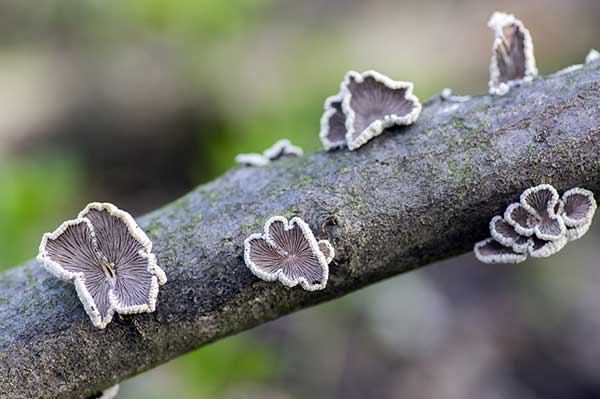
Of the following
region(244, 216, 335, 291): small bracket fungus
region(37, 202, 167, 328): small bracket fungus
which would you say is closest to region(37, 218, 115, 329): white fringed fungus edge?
region(37, 202, 167, 328): small bracket fungus

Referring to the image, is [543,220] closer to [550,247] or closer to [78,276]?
[550,247]

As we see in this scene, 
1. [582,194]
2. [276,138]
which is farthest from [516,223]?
[276,138]

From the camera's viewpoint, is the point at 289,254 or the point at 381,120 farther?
the point at 381,120

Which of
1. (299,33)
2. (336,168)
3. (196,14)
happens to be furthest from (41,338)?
(299,33)

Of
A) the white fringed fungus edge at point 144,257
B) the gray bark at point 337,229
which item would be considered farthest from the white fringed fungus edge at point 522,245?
the white fringed fungus edge at point 144,257

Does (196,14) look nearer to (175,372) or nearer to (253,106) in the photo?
(253,106)

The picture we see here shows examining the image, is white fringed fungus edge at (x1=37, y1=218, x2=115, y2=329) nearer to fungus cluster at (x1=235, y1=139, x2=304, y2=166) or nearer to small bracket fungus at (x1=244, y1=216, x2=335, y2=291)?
small bracket fungus at (x1=244, y1=216, x2=335, y2=291)

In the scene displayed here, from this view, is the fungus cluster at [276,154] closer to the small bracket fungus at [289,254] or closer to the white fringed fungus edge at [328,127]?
the white fringed fungus edge at [328,127]
